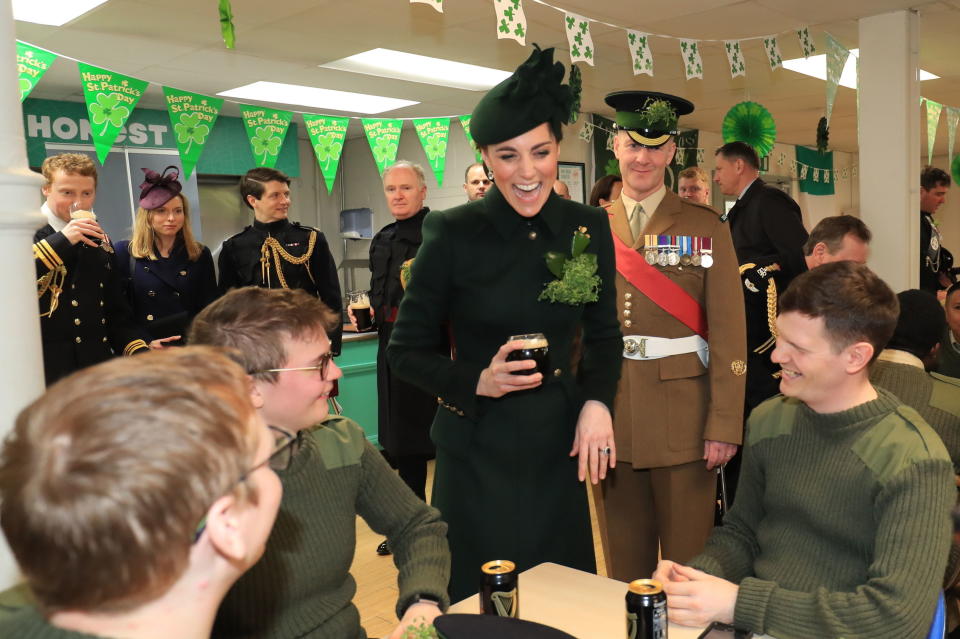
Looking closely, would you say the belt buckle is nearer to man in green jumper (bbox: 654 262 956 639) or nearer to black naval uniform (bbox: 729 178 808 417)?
man in green jumper (bbox: 654 262 956 639)

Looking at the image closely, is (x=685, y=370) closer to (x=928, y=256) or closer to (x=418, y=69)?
(x=928, y=256)

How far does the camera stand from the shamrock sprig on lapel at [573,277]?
182cm

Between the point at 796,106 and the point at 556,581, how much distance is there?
875 cm

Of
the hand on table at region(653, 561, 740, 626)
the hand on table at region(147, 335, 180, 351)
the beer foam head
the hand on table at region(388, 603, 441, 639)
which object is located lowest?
the hand on table at region(388, 603, 441, 639)

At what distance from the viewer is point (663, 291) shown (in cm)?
233

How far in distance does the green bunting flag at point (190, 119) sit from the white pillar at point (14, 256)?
10.9 ft

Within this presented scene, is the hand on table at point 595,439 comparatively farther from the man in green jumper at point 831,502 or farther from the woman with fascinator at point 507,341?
the man in green jumper at point 831,502

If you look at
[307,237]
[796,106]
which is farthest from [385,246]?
[796,106]

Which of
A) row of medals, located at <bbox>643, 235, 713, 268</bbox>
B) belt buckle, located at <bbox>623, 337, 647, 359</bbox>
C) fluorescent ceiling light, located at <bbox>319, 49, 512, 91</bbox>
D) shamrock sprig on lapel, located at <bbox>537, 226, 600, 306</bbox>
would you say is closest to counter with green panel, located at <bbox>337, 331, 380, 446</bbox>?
fluorescent ceiling light, located at <bbox>319, 49, 512, 91</bbox>


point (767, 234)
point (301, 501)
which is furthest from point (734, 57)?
point (301, 501)

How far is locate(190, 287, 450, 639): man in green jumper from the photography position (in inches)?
54.7

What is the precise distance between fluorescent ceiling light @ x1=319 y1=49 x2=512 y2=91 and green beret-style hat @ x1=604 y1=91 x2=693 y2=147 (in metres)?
3.82

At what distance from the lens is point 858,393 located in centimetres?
156

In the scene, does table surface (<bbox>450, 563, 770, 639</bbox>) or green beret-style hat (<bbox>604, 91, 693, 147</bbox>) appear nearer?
table surface (<bbox>450, 563, 770, 639</bbox>)
